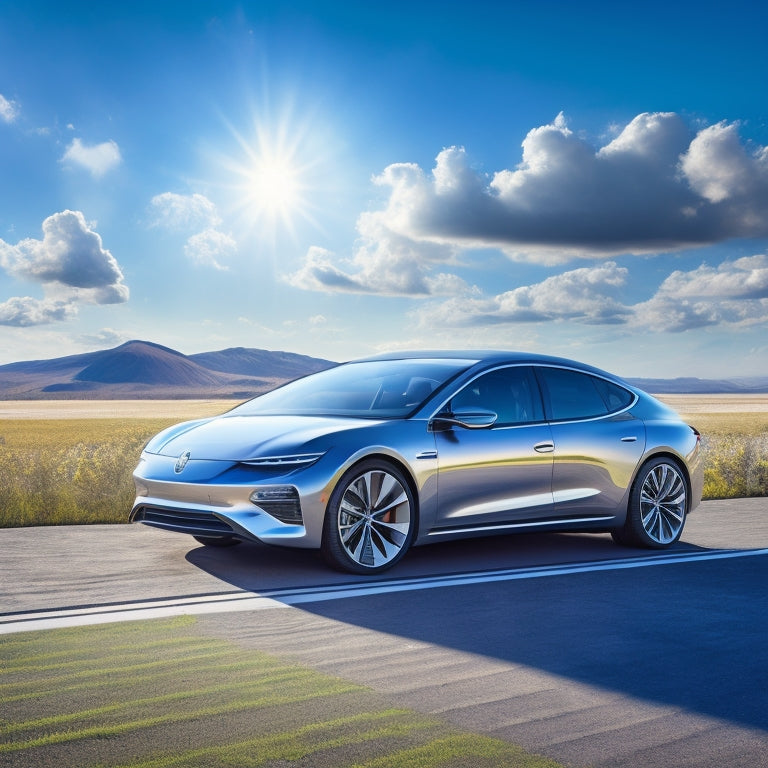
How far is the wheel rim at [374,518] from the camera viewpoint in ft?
24.9

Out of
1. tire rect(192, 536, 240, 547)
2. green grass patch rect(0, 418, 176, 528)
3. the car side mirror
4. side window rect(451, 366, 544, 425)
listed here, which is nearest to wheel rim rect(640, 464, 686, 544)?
side window rect(451, 366, 544, 425)

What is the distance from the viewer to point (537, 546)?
31.3ft

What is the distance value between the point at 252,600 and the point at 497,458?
2546mm

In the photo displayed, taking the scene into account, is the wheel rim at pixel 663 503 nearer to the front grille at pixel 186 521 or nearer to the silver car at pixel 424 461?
the silver car at pixel 424 461

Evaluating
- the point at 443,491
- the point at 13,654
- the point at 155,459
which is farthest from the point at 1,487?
the point at 13,654

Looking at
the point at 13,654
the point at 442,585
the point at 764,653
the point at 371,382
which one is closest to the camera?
the point at 13,654

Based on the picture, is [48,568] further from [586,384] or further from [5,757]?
[586,384]

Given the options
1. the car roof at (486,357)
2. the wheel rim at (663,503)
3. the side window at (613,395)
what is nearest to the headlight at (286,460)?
the car roof at (486,357)

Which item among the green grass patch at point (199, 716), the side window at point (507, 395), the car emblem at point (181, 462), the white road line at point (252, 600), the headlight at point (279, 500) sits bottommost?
the green grass patch at point (199, 716)

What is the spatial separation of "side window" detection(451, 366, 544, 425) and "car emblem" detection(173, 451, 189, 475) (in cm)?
211

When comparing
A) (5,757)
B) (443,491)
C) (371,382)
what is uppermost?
(371,382)

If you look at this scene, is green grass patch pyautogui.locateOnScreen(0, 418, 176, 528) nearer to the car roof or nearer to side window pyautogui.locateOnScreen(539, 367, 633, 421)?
the car roof

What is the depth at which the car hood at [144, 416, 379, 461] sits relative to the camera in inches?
298

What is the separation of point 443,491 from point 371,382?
4.28 ft
